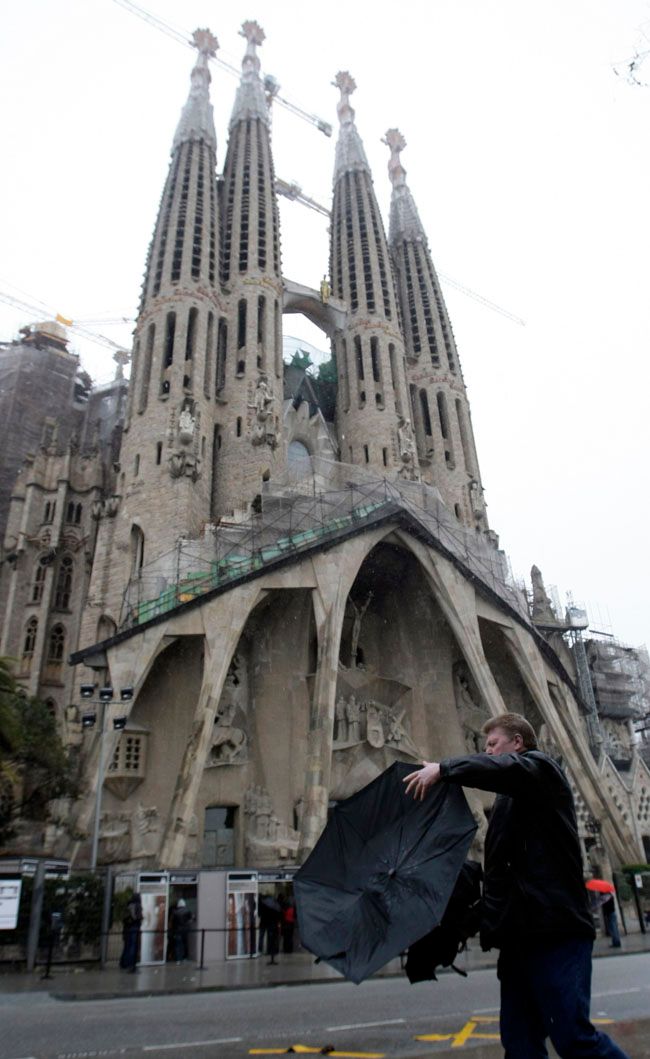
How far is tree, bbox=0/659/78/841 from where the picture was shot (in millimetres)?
19156

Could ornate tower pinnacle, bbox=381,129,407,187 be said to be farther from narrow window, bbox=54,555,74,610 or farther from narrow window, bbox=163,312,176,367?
narrow window, bbox=54,555,74,610

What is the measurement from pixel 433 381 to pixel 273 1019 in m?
38.7

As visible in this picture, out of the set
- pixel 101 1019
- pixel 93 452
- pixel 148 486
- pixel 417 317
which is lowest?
pixel 101 1019

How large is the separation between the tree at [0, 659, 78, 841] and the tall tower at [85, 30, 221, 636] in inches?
267

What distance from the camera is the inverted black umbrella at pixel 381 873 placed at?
3.06 meters

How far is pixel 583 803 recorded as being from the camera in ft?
91.8

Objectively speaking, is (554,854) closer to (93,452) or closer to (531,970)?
(531,970)

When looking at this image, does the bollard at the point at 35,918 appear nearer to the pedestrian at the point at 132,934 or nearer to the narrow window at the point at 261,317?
the pedestrian at the point at 132,934

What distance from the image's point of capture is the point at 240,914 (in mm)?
14719

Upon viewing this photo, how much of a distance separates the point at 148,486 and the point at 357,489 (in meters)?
8.00

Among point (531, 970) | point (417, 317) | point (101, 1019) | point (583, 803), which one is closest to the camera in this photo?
point (531, 970)

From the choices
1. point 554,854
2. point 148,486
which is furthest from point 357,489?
point 554,854

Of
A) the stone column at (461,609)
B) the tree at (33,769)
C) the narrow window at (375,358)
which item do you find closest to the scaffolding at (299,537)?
the stone column at (461,609)

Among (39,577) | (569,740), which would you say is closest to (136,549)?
(39,577)
